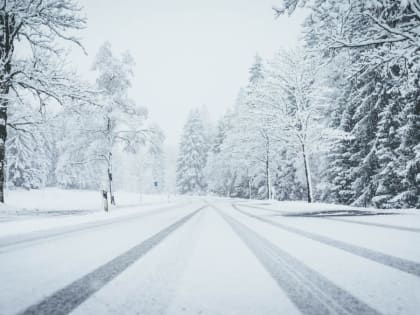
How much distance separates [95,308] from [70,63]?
13961 millimetres

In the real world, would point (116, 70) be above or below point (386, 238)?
above

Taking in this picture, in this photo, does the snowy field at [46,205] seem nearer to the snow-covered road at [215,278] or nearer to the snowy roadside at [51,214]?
the snowy roadside at [51,214]

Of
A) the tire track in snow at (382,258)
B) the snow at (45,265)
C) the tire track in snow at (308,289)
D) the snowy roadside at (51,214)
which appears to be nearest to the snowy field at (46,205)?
the snowy roadside at (51,214)

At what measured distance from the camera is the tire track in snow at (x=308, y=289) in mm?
→ 1951

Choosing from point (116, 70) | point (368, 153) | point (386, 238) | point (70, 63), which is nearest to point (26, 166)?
point (116, 70)

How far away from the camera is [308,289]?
241 centimetres

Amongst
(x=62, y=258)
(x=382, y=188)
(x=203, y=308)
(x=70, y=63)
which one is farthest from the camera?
(x=382, y=188)

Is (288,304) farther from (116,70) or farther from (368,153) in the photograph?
(116,70)

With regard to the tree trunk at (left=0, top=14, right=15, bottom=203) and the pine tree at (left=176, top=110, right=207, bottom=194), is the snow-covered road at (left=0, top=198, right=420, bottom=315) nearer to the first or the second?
the tree trunk at (left=0, top=14, right=15, bottom=203)

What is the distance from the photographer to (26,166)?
4484 centimetres

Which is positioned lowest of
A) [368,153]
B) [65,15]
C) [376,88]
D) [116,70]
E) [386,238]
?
→ [386,238]

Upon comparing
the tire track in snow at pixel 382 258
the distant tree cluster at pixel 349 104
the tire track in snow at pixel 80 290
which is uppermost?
the distant tree cluster at pixel 349 104

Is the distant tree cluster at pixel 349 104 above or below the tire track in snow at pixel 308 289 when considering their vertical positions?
above

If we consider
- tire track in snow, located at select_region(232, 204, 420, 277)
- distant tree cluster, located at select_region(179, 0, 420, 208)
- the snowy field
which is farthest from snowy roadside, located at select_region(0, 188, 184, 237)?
distant tree cluster, located at select_region(179, 0, 420, 208)
